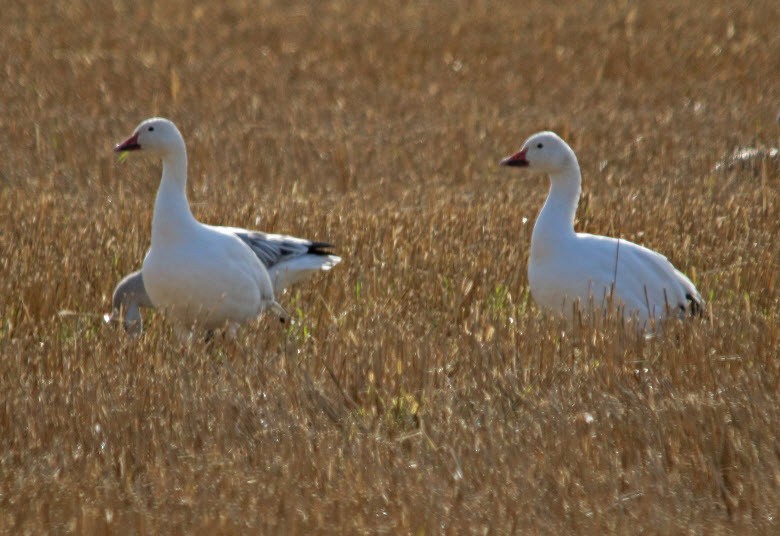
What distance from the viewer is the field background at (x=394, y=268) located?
14.9 ft

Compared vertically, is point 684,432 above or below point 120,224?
above

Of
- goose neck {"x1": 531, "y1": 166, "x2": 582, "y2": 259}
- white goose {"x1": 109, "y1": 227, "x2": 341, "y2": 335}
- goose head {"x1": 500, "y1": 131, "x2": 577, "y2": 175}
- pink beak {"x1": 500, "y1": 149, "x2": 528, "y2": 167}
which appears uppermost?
goose head {"x1": 500, "y1": 131, "x2": 577, "y2": 175}

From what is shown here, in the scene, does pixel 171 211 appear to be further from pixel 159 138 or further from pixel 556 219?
pixel 556 219

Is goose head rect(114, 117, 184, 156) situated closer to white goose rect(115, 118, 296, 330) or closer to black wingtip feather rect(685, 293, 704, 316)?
white goose rect(115, 118, 296, 330)

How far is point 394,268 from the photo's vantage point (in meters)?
8.43

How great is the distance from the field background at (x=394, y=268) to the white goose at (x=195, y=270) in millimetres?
273

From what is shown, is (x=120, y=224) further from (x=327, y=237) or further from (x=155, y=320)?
(x=155, y=320)

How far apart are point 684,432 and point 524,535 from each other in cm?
107

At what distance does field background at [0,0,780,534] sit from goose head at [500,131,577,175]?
84cm

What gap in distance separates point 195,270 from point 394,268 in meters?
1.74

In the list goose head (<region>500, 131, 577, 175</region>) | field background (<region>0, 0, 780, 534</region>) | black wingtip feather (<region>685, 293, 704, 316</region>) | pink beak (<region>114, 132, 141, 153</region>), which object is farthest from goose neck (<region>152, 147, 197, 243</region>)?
black wingtip feather (<region>685, 293, 704, 316</region>)

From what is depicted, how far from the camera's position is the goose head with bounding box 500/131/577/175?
7691mm

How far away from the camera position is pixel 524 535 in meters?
4.07

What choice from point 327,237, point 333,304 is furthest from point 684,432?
point 327,237
